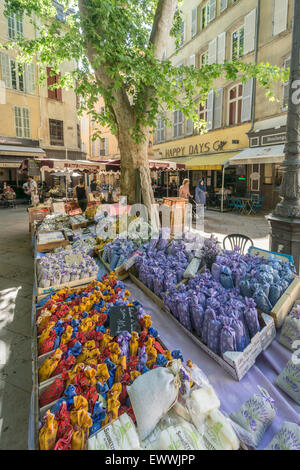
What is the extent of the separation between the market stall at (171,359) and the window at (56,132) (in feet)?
65.7

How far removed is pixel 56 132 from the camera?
20.3 m

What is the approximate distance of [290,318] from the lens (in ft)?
6.03

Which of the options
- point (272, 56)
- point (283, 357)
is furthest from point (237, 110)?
point (283, 357)

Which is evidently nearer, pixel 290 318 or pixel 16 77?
pixel 290 318

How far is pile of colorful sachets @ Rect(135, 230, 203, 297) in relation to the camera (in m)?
2.56

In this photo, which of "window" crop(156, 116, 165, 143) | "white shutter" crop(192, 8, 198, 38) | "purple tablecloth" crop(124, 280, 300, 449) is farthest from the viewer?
"window" crop(156, 116, 165, 143)

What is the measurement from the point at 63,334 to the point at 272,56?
47.2 ft

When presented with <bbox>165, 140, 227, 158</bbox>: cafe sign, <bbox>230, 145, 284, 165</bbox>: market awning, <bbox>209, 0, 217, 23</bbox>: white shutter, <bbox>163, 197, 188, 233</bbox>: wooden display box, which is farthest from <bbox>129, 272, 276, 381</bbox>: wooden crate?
<bbox>209, 0, 217, 23</bbox>: white shutter

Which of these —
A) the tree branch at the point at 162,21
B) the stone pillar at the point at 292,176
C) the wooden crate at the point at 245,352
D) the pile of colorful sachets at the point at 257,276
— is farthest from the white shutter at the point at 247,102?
the wooden crate at the point at 245,352

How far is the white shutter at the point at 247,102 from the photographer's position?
12472mm

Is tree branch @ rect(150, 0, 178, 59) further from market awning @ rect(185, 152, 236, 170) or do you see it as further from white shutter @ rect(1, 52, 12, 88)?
white shutter @ rect(1, 52, 12, 88)

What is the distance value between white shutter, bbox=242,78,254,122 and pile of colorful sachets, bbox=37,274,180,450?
1349 cm

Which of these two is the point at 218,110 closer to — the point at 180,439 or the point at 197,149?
the point at 197,149
